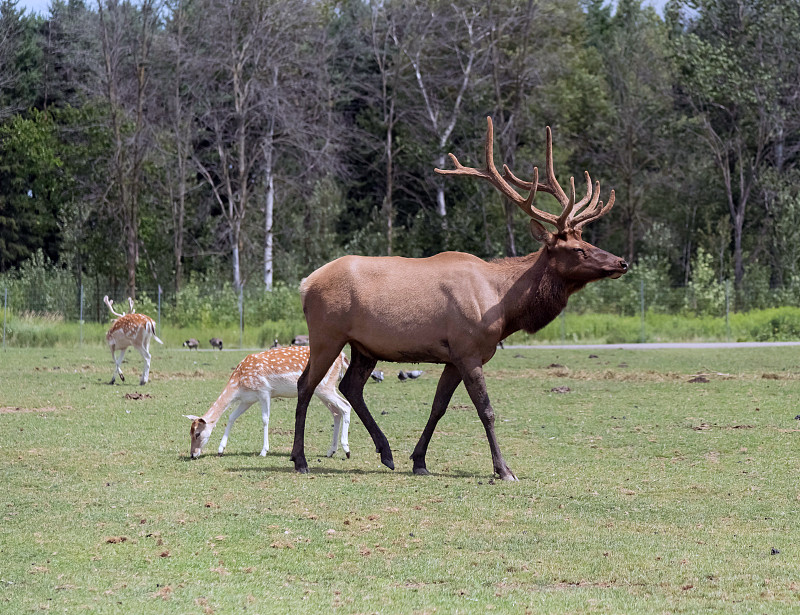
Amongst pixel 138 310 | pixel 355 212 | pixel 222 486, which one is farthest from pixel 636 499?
pixel 355 212

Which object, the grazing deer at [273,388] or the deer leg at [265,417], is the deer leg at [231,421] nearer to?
the grazing deer at [273,388]

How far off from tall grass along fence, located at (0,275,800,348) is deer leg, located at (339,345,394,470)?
903 inches

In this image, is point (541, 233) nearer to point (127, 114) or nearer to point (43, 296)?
point (43, 296)

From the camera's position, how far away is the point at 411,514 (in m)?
9.16

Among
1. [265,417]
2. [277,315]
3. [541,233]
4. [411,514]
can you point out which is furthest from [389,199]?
[411,514]

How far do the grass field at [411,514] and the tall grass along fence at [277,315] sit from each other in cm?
1859

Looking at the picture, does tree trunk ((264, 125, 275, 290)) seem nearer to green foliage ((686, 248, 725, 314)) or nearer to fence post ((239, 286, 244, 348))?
fence post ((239, 286, 244, 348))

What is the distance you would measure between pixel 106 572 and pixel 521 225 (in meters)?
41.9

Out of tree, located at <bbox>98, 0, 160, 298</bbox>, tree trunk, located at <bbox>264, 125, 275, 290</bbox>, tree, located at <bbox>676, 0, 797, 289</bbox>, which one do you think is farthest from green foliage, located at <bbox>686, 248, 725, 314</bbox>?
tree, located at <bbox>98, 0, 160, 298</bbox>

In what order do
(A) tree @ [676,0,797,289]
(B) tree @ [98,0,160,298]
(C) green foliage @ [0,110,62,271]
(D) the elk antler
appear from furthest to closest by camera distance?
(C) green foliage @ [0,110,62,271], (A) tree @ [676,0,797,289], (B) tree @ [98,0,160,298], (D) the elk antler

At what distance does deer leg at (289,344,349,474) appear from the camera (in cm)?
1157

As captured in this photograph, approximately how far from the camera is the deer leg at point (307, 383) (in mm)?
11570

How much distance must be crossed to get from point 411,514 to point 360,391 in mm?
2981

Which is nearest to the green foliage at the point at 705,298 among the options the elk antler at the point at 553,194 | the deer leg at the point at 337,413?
the elk antler at the point at 553,194
